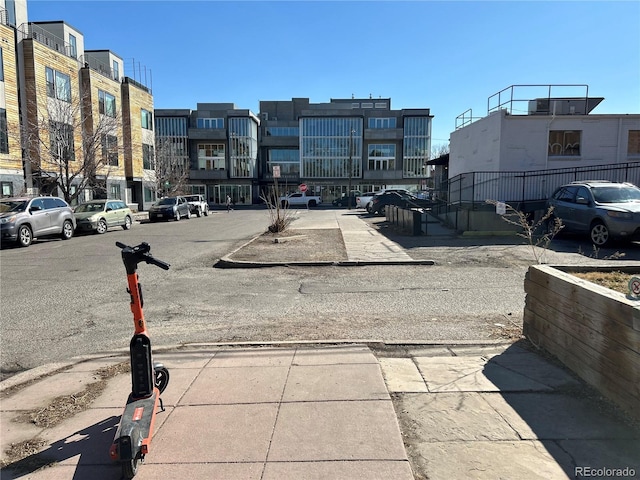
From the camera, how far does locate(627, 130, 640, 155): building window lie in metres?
19.2

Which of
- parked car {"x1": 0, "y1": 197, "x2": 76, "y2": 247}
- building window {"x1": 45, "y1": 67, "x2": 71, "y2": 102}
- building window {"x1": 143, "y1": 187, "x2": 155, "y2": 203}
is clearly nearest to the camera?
parked car {"x1": 0, "y1": 197, "x2": 76, "y2": 247}

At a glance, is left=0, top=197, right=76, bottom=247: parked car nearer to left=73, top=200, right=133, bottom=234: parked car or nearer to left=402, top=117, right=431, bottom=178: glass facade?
left=73, top=200, right=133, bottom=234: parked car

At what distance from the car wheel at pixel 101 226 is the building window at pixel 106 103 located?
53.4ft

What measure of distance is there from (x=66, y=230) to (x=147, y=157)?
2629cm

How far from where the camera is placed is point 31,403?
3770mm

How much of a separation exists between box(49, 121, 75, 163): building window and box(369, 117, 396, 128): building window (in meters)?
50.3

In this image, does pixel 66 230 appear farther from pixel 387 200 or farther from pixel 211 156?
pixel 211 156

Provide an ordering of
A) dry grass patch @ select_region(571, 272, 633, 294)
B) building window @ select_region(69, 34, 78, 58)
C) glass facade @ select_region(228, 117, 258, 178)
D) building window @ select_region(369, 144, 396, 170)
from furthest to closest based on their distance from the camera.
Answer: building window @ select_region(369, 144, 396, 170)
glass facade @ select_region(228, 117, 258, 178)
building window @ select_region(69, 34, 78, 58)
dry grass patch @ select_region(571, 272, 633, 294)

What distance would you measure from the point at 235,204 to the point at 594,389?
6185cm

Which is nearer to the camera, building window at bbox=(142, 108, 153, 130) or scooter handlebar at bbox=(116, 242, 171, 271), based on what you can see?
scooter handlebar at bbox=(116, 242, 171, 271)

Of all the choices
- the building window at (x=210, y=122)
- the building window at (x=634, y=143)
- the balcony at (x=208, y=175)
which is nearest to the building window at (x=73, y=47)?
the balcony at (x=208, y=175)

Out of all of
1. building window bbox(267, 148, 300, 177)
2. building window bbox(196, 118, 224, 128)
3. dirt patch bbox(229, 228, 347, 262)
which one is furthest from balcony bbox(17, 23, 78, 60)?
building window bbox(267, 148, 300, 177)

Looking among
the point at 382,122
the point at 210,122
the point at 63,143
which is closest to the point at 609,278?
the point at 63,143

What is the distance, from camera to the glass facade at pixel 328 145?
65.4 m
